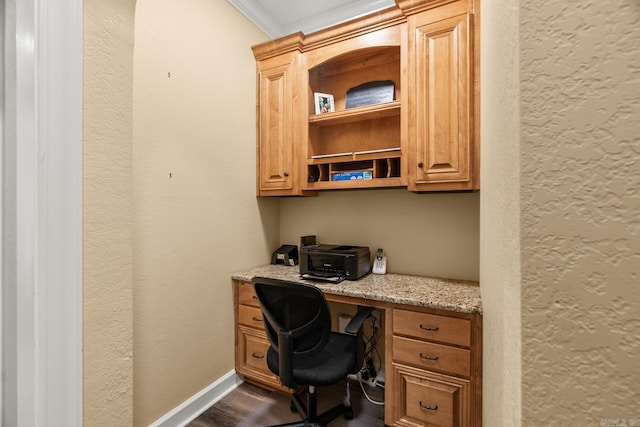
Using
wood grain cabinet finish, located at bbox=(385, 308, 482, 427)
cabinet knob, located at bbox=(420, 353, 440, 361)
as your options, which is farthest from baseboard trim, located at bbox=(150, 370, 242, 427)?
cabinet knob, located at bbox=(420, 353, 440, 361)

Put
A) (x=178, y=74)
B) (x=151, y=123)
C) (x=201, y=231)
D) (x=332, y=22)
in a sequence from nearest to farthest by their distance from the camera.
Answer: (x=151, y=123) < (x=178, y=74) < (x=201, y=231) < (x=332, y=22)

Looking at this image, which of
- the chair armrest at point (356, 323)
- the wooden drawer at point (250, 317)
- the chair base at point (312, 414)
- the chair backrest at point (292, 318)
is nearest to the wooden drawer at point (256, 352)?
the wooden drawer at point (250, 317)

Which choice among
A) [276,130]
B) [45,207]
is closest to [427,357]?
[45,207]

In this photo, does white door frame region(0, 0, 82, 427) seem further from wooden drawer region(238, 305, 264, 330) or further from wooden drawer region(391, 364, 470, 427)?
wooden drawer region(391, 364, 470, 427)

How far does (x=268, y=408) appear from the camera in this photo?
1.80 m

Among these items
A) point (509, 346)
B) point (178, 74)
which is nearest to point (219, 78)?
point (178, 74)

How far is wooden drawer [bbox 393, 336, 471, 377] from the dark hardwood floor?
562mm

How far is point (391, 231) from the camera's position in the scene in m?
2.13

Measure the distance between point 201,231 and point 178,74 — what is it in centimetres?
103

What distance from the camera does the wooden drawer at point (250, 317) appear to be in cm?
194

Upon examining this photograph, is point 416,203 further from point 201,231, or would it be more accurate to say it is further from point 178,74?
point 178,74

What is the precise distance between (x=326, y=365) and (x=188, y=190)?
1370 mm

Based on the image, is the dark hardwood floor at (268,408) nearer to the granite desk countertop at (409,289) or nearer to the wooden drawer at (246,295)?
the wooden drawer at (246,295)

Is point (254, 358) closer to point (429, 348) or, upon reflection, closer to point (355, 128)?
point (429, 348)
